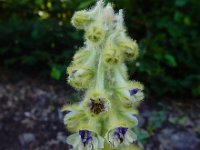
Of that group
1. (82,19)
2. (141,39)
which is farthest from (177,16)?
(82,19)

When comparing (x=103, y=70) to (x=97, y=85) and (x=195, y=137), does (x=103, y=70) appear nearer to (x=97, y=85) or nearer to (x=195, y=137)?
(x=97, y=85)

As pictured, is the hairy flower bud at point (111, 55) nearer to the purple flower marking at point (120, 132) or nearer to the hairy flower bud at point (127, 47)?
the hairy flower bud at point (127, 47)

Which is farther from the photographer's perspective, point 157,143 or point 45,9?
point 45,9

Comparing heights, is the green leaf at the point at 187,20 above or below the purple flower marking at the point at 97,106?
above

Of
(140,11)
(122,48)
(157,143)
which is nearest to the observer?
(122,48)

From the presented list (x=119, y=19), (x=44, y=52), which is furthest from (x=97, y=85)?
(x=44, y=52)

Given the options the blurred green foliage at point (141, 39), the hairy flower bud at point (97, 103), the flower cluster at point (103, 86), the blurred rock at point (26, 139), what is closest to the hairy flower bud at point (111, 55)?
the flower cluster at point (103, 86)

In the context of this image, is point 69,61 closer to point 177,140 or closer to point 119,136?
point 177,140

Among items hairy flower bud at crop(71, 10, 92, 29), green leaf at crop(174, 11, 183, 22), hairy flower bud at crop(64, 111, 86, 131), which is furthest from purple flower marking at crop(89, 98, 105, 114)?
green leaf at crop(174, 11, 183, 22)
